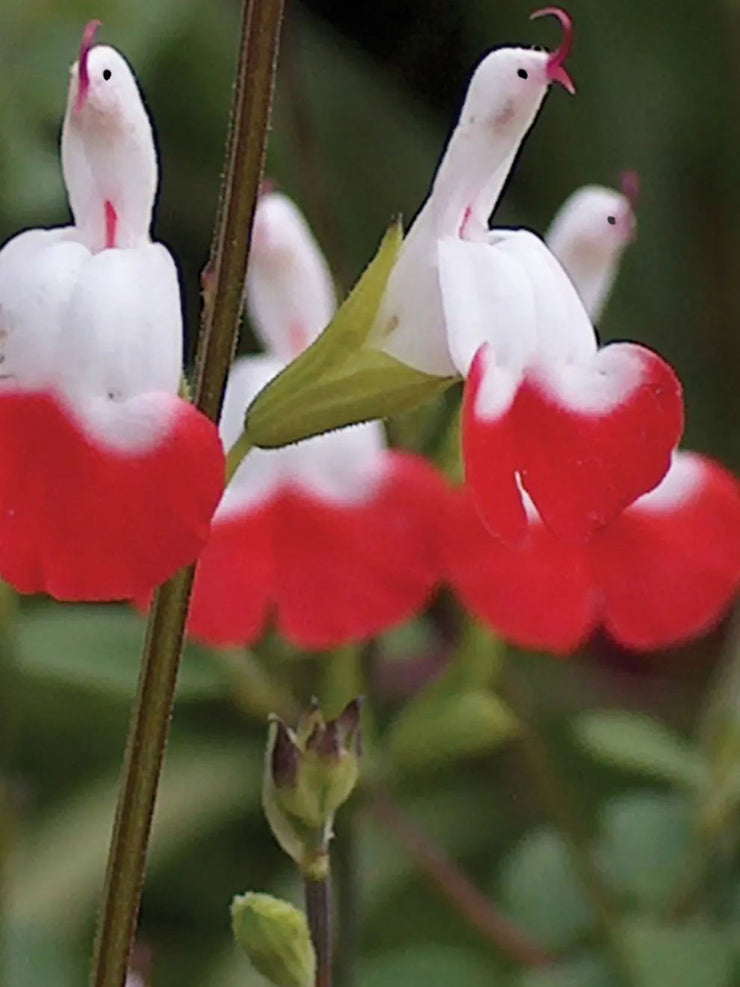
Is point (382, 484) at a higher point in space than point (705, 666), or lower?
higher

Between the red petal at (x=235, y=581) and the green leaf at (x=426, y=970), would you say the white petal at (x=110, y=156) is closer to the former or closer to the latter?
the red petal at (x=235, y=581)

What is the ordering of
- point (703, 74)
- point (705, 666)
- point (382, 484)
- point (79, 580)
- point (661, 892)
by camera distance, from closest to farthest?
point (79, 580)
point (382, 484)
point (661, 892)
point (705, 666)
point (703, 74)

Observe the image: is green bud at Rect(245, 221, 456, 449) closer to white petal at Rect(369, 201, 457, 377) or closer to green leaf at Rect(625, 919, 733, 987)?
white petal at Rect(369, 201, 457, 377)

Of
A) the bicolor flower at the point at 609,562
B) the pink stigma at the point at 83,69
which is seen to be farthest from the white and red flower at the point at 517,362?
the bicolor flower at the point at 609,562

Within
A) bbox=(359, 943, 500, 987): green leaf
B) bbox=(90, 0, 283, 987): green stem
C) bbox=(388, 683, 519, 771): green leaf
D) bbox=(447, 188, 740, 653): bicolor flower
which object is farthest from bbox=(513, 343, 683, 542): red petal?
bbox=(359, 943, 500, 987): green leaf

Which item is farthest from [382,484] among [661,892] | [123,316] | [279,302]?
[123,316]

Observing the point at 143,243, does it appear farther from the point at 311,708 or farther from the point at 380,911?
the point at 380,911

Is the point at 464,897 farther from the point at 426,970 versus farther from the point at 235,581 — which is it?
the point at 235,581
